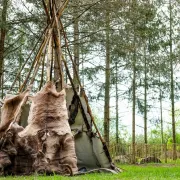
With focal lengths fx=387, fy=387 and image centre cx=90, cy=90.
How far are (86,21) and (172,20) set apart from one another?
8.04 meters

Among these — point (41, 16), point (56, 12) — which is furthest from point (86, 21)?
point (56, 12)

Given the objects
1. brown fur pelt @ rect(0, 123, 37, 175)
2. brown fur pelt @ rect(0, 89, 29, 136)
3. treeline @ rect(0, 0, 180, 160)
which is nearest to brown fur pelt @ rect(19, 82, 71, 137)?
brown fur pelt @ rect(0, 123, 37, 175)

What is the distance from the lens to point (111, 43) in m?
12.3

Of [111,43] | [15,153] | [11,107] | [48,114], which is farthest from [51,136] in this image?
[111,43]

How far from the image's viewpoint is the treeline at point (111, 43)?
1117 cm

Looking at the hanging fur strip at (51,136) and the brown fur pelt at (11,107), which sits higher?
the brown fur pelt at (11,107)

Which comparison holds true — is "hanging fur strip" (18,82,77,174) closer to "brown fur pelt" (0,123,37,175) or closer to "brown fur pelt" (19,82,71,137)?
"brown fur pelt" (19,82,71,137)

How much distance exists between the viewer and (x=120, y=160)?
59.0ft

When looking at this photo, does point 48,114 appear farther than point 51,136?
Yes

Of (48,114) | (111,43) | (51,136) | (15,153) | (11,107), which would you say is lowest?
(15,153)

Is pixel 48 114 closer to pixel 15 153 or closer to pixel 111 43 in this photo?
pixel 15 153

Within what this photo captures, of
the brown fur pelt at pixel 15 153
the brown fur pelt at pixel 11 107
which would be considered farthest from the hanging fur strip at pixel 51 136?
the brown fur pelt at pixel 11 107

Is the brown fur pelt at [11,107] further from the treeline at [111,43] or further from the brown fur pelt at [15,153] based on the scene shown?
the treeline at [111,43]

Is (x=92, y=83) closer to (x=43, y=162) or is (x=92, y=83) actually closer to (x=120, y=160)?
(x=120, y=160)
